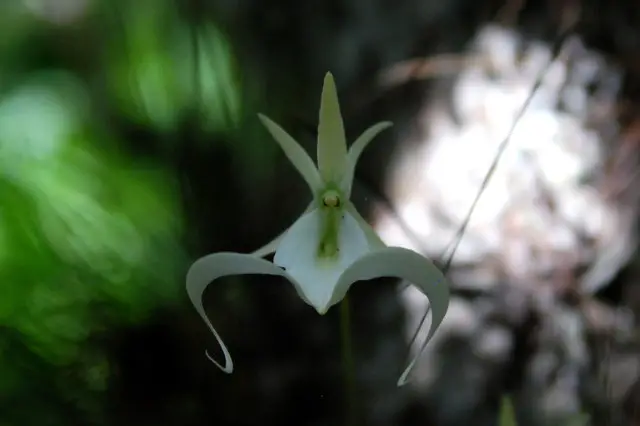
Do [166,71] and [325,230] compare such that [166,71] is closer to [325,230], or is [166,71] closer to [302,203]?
[302,203]

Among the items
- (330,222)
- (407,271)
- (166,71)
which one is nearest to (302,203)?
(166,71)

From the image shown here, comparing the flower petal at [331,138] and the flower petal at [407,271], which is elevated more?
the flower petal at [331,138]

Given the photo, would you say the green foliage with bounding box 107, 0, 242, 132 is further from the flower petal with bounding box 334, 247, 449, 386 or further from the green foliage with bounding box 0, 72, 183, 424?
the flower petal with bounding box 334, 247, 449, 386

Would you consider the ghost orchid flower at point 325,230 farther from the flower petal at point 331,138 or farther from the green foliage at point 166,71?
the green foliage at point 166,71

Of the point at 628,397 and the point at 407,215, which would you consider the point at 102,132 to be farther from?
the point at 628,397

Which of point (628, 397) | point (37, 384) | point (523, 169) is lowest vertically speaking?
point (628, 397)

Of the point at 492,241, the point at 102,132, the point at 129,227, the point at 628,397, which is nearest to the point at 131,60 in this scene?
the point at 102,132

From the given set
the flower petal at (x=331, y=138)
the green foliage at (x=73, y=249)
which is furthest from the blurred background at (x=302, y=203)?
the flower petal at (x=331, y=138)
